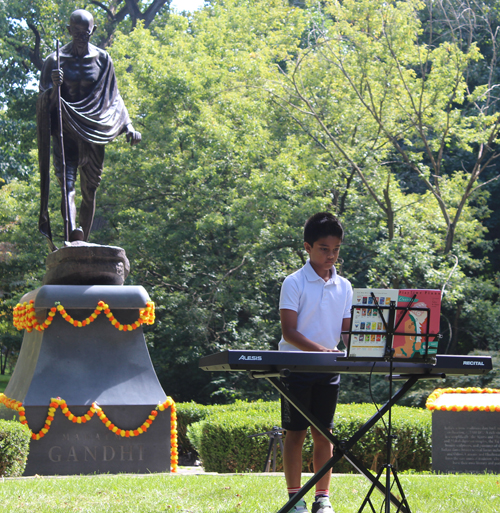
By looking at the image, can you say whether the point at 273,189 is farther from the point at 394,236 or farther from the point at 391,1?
the point at 391,1

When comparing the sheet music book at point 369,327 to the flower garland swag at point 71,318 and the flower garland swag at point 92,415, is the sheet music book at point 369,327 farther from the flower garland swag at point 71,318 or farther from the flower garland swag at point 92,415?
the flower garland swag at point 71,318

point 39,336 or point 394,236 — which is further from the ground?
point 394,236

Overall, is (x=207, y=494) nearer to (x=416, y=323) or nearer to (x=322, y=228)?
(x=322, y=228)

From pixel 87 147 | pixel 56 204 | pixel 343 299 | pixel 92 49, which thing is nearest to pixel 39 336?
pixel 87 147

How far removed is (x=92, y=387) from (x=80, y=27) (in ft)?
14.7

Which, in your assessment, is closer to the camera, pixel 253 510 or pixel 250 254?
pixel 253 510

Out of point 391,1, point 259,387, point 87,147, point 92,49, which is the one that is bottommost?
point 259,387

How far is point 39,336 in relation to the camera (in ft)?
25.2

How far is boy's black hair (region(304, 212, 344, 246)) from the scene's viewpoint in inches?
147

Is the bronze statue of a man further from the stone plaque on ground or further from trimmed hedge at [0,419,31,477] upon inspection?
the stone plaque on ground

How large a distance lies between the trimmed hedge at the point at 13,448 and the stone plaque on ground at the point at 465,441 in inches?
167

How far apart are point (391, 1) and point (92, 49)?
358 inches

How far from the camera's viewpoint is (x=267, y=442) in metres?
8.00

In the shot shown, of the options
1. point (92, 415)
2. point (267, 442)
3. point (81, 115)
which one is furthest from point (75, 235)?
point (267, 442)
